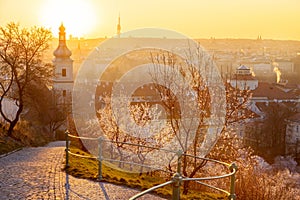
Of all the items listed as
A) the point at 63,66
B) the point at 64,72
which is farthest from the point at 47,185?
the point at 63,66

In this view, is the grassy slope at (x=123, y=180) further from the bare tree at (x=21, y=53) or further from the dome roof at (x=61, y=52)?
the dome roof at (x=61, y=52)

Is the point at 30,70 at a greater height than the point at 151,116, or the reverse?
the point at 30,70

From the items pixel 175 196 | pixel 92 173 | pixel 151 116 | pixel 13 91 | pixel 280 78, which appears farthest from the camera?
pixel 280 78

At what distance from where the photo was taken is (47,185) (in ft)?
28.8

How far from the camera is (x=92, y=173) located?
10.1m

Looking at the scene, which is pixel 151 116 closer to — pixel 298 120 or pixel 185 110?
pixel 185 110

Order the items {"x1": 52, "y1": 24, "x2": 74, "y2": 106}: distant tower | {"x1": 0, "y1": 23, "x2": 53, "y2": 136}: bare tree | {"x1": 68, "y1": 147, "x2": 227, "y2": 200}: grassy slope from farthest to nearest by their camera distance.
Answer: {"x1": 52, "y1": 24, "x2": 74, "y2": 106}: distant tower < {"x1": 0, "y1": 23, "x2": 53, "y2": 136}: bare tree < {"x1": 68, "y1": 147, "x2": 227, "y2": 200}: grassy slope

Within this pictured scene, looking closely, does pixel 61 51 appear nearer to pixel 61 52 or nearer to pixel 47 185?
pixel 61 52

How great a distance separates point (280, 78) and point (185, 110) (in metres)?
101

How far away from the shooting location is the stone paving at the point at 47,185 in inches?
319

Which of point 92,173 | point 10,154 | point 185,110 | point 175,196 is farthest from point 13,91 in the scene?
point 175,196

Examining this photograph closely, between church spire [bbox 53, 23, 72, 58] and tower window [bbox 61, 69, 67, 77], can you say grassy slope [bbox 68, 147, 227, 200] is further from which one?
church spire [bbox 53, 23, 72, 58]

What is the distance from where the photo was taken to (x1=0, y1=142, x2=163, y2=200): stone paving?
8109 millimetres

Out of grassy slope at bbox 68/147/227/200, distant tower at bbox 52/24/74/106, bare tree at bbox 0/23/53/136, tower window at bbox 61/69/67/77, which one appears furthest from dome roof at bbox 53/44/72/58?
grassy slope at bbox 68/147/227/200
